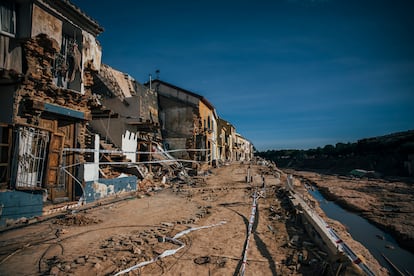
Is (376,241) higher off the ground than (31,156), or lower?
lower

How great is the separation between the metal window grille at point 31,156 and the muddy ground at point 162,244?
56.9 inches

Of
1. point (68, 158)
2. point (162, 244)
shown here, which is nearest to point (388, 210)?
point (162, 244)

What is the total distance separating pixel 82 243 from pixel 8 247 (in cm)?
148

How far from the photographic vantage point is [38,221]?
21.4 feet

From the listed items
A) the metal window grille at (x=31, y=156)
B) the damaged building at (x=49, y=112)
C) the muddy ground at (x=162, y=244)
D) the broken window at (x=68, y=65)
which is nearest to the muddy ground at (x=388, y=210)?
the muddy ground at (x=162, y=244)

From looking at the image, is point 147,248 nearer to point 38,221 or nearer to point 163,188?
point 38,221

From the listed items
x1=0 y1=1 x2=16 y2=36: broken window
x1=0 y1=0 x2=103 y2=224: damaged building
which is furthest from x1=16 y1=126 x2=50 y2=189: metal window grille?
x1=0 y1=1 x2=16 y2=36: broken window

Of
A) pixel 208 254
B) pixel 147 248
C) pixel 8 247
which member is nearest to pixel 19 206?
pixel 8 247

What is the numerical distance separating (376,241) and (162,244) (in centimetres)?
760

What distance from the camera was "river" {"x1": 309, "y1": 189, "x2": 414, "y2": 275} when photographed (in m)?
6.23

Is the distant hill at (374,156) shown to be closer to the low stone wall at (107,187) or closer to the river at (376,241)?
the river at (376,241)

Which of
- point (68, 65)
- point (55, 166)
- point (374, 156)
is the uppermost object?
point (68, 65)

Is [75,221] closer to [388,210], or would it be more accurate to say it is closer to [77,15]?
[77,15]

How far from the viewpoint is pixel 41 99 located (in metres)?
7.45
